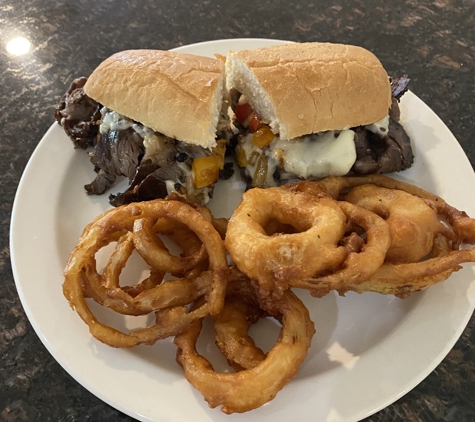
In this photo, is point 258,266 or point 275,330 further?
point 275,330

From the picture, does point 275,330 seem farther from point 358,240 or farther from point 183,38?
point 183,38

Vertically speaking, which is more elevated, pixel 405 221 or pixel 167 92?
pixel 167 92

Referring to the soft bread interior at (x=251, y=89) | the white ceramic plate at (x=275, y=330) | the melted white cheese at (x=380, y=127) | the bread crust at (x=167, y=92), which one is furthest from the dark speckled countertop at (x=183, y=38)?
the soft bread interior at (x=251, y=89)

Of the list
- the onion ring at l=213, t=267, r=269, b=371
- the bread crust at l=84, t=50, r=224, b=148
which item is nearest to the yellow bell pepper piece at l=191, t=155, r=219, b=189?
the bread crust at l=84, t=50, r=224, b=148

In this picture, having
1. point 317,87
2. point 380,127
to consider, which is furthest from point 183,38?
point 380,127

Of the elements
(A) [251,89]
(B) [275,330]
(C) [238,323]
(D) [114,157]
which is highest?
(A) [251,89]

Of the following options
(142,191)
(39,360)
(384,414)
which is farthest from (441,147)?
(39,360)

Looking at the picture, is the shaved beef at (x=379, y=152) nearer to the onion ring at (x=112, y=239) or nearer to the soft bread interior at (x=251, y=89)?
the soft bread interior at (x=251, y=89)
